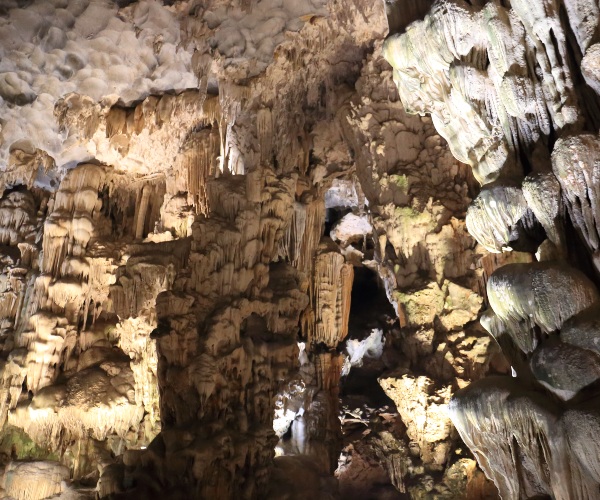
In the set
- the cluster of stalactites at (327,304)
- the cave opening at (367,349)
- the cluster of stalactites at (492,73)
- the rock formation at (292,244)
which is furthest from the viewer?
the cave opening at (367,349)

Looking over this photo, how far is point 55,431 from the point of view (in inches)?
354

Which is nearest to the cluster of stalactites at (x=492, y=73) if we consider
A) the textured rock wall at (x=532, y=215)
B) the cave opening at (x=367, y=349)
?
the textured rock wall at (x=532, y=215)

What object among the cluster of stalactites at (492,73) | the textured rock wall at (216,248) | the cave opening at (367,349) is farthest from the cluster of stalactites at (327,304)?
the cluster of stalactites at (492,73)

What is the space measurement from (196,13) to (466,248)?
16.8ft

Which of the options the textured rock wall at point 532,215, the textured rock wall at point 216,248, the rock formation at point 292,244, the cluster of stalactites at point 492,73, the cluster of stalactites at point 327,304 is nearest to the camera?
the textured rock wall at point 532,215

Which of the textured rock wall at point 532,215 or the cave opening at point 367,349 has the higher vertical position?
the cave opening at point 367,349

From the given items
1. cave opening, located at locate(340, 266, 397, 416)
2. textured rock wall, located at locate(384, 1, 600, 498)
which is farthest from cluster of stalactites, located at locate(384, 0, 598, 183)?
cave opening, located at locate(340, 266, 397, 416)

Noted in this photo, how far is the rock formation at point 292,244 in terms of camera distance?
3.16 metres

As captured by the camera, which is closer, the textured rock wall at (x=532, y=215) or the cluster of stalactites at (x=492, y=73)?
the textured rock wall at (x=532, y=215)

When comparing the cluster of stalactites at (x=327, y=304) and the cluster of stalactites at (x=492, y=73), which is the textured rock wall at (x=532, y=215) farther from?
the cluster of stalactites at (x=327, y=304)

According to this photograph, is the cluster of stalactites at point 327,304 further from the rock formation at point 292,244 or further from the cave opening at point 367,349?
the cave opening at point 367,349

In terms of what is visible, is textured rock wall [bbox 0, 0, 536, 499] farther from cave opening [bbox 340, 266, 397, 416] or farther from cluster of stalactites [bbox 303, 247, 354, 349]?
cave opening [bbox 340, 266, 397, 416]

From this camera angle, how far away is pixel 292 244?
906cm

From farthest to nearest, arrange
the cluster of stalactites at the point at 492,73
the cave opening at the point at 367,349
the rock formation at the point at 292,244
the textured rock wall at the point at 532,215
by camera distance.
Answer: the cave opening at the point at 367,349, the cluster of stalactites at the point at 492,73, the rock formation at the point at 292,244, the textured rock wall at the point at 532,215
